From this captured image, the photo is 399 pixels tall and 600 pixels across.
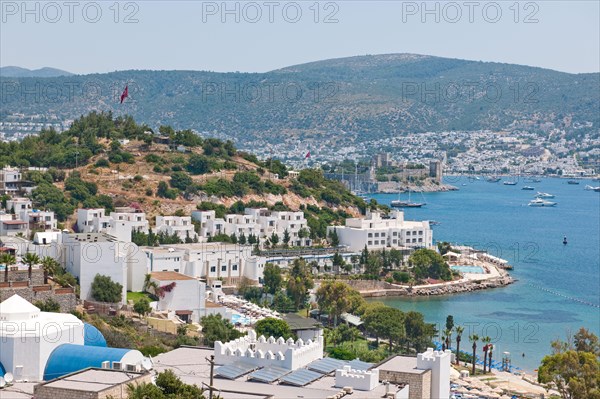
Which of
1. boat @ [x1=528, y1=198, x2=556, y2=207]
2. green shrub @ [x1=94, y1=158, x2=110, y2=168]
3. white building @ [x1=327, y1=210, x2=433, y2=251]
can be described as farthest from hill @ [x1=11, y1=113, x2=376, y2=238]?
boat @ [x1=528, y1=198, x2=556, y2=207]

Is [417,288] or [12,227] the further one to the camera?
[417,288]

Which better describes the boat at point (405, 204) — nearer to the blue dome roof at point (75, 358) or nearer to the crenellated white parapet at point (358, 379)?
the blue dome roof at point (75, 358)

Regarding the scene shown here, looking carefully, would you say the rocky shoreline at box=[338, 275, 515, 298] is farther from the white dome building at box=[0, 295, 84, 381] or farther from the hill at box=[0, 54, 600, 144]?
the hill at box=[0, 54, 600, 144]

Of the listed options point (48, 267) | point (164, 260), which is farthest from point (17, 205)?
point (48, 267)

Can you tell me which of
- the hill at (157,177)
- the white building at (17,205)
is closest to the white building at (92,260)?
the white building at (17,205)

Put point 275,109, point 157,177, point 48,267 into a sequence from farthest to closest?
point 275,109, point 157,177, point 48,267

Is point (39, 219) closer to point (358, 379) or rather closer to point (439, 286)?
point (439, 286)
